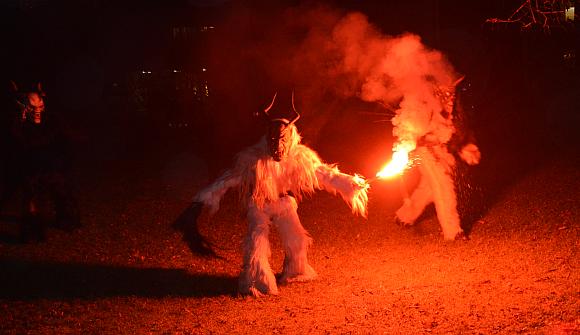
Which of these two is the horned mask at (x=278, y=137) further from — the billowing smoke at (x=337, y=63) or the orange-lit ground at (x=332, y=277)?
the billowing smoke at (x=337, y=63)

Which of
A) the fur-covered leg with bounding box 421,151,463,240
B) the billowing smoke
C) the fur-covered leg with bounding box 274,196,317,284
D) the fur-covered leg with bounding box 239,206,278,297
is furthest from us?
the fur-covered leg with bounding box 421,151,463,240

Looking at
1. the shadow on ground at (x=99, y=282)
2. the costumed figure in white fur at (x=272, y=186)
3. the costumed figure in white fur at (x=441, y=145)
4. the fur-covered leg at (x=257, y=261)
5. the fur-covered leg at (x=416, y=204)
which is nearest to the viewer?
the costumed figure in white fur at (x=272, y=186)

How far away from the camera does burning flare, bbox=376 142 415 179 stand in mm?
7371

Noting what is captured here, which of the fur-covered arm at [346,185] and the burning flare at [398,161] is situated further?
the burning flare at [398,161]

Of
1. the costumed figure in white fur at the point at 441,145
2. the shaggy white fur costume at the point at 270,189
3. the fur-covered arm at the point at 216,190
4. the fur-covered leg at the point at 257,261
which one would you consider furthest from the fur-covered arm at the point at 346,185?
the costumed figure in white fur at the point at 441,145

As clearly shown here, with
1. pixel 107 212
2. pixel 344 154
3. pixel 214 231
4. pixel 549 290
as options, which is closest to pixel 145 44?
pixel 344 154

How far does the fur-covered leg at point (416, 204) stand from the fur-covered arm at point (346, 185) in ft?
9.71

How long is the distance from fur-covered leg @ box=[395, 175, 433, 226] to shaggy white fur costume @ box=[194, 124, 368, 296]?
3021 millimetres

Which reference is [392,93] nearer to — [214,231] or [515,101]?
[214,231]

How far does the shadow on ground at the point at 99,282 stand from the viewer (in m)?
7.68

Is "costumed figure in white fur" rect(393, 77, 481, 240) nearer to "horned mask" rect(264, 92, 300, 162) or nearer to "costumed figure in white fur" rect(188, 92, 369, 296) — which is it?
"costumed figure in white fur" rect(188, 92, 369, 296)

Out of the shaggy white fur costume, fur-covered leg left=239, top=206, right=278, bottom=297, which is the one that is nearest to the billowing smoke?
the shaggy white fur costume

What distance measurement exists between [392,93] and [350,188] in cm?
246

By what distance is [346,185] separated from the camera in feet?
23.2
